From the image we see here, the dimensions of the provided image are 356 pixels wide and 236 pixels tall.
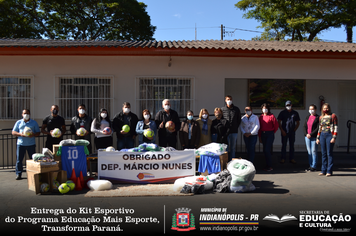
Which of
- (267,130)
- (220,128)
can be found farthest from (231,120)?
(267,130)

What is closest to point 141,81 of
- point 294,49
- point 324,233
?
point 294,49

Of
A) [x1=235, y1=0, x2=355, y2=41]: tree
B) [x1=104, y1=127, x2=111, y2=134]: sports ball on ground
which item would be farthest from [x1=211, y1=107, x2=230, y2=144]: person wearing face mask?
[x1=235, y1=0, x2=355, y2=41]: tree

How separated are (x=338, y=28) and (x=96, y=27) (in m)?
17.1

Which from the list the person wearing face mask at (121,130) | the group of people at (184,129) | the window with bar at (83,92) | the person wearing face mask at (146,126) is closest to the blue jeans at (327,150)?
the group of people at (184,129)

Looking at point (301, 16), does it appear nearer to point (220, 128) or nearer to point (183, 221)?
point (220, 128)

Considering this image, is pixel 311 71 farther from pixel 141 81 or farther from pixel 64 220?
pixel 64 220

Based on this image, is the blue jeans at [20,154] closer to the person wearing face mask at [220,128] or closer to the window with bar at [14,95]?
the window with bar at [14,95]

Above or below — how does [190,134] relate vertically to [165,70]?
below

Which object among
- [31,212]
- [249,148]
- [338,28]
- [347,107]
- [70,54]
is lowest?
[31,212]

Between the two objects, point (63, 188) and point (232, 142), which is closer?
point (63, 188)

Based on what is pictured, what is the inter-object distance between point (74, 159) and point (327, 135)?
6264 millimetres

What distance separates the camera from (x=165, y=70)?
9594mm

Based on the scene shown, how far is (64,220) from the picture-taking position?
15.3 ft

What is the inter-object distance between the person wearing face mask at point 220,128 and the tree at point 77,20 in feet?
56.4
